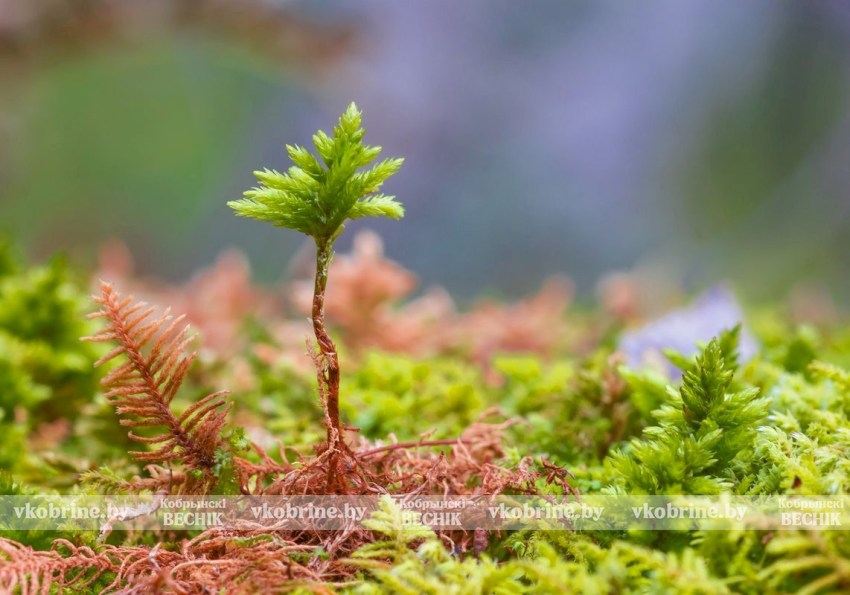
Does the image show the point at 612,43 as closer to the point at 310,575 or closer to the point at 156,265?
the point at 156,265

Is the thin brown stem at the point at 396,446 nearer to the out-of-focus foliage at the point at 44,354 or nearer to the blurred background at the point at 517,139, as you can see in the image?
the out-of-focus foliage at the point at 44,354

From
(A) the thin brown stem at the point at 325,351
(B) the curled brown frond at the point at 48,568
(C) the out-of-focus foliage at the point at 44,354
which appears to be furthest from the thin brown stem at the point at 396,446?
(C) the out-of-focus foliage at the point at 44,354

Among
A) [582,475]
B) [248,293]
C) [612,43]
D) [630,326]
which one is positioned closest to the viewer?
[582,475]

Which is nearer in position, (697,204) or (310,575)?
(310,575)

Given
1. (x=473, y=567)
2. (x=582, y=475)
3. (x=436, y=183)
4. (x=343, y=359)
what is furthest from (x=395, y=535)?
(x=436, y=183)

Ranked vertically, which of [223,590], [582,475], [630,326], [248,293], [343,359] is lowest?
[223,590]
